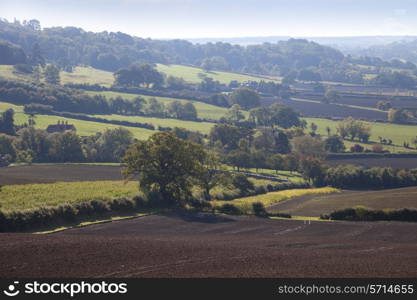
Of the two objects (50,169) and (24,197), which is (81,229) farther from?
(50,169)

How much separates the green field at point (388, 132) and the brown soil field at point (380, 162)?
32.7 ft

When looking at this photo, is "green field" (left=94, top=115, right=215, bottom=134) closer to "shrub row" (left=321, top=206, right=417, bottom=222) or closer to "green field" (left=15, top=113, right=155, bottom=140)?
"green field" (left=15, top=113, right=155, bottom=140)

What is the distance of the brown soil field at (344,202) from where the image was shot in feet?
252

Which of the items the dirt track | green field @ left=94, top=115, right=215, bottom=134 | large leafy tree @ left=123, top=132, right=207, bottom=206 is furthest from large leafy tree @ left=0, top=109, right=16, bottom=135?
the dirt track

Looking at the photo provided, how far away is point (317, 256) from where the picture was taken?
149 feet

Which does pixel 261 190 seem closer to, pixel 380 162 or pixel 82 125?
pixel 380 162

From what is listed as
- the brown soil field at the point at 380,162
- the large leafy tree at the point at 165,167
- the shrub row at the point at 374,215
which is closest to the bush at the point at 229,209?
the large leafy tree at the point at 165,167

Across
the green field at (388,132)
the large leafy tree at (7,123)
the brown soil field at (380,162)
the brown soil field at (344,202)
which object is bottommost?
the brown soil field at (380,162)

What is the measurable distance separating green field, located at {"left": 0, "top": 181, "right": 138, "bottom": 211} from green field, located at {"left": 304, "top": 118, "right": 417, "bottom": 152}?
258 ft

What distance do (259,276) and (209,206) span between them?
36054mm

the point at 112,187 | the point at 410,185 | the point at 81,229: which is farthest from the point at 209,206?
the point at 410,185

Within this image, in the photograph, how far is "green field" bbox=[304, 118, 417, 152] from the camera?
147 meters

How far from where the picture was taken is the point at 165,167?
74.4 meters

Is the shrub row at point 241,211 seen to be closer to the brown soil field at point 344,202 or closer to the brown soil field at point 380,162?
the brown soil field at point 344,202
